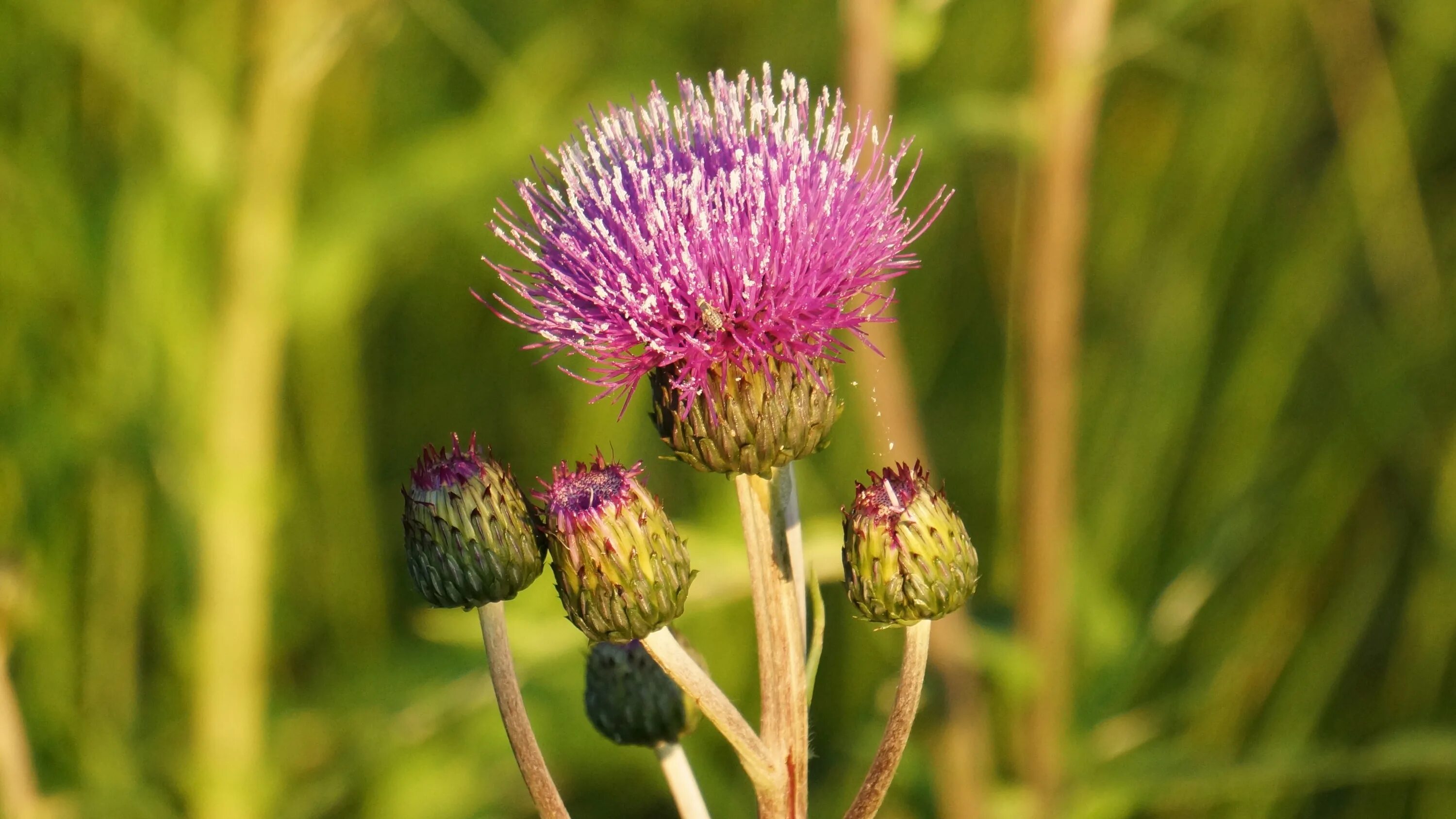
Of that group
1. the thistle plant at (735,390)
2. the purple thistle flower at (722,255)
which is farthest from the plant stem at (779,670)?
the purple thistle flower at (722,255)

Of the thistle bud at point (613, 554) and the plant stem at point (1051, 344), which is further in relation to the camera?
the plant stem at point (1051, 344)

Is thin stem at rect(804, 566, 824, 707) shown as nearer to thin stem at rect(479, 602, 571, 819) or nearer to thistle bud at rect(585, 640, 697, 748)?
thistle bud at rect(585, 640, 697, 748)

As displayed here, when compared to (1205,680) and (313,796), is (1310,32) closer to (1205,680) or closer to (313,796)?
(1205,680)

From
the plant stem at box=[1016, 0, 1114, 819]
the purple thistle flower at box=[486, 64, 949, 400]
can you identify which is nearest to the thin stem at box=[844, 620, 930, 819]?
the purple thistle flower at box=[486, 64, 949, 400]

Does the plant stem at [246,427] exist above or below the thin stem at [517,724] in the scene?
above

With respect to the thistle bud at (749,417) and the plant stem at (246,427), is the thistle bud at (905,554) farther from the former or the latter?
the plant stem at (246,427)

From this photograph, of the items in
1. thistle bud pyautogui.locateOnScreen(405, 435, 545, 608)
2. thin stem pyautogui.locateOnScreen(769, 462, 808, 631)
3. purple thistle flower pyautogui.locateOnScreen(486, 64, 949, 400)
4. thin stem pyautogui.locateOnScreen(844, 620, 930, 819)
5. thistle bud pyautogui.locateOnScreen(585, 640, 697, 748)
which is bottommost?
thin stem pyautogui.locateOnScreen(844, 620, 930, 819)

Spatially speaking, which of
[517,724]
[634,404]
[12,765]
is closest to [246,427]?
[12,765]
